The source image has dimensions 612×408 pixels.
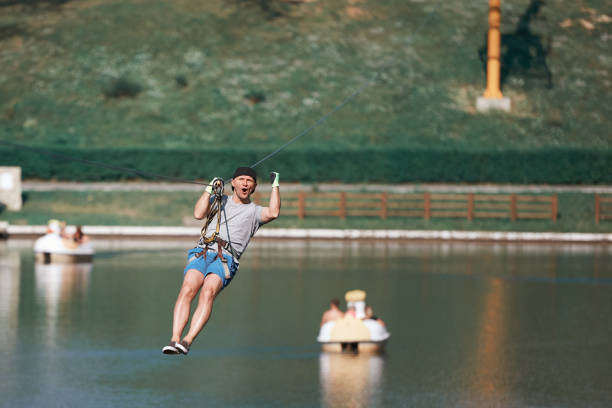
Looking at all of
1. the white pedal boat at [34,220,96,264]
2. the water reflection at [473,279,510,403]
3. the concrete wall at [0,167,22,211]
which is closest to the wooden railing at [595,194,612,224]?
the water reflection at [473,279,510,403]

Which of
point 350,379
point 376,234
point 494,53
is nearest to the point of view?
point 350,379

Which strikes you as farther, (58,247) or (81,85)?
(81,85)

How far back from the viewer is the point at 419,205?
164 ft

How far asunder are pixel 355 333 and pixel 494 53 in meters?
46.9

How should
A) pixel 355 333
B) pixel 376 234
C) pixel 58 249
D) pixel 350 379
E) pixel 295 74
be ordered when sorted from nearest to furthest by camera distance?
pixel 350 379
pixel 355 333
pixel 58 249
pixel 376 234
pixel 295 74

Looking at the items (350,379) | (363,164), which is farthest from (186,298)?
(363,164)

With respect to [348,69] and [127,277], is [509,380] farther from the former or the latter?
[348,69]

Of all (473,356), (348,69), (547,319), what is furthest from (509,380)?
(348,69)

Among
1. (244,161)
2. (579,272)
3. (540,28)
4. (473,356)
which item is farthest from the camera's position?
(540,28)

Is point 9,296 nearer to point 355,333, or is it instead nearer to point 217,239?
point 355,333

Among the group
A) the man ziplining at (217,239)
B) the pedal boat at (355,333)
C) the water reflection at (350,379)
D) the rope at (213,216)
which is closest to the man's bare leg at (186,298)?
the man ziplining at (217,239)

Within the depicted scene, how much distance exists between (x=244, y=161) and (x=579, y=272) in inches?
1132

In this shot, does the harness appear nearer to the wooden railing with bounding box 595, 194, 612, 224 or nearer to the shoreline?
the shoreline

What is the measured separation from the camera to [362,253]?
38.5 m
